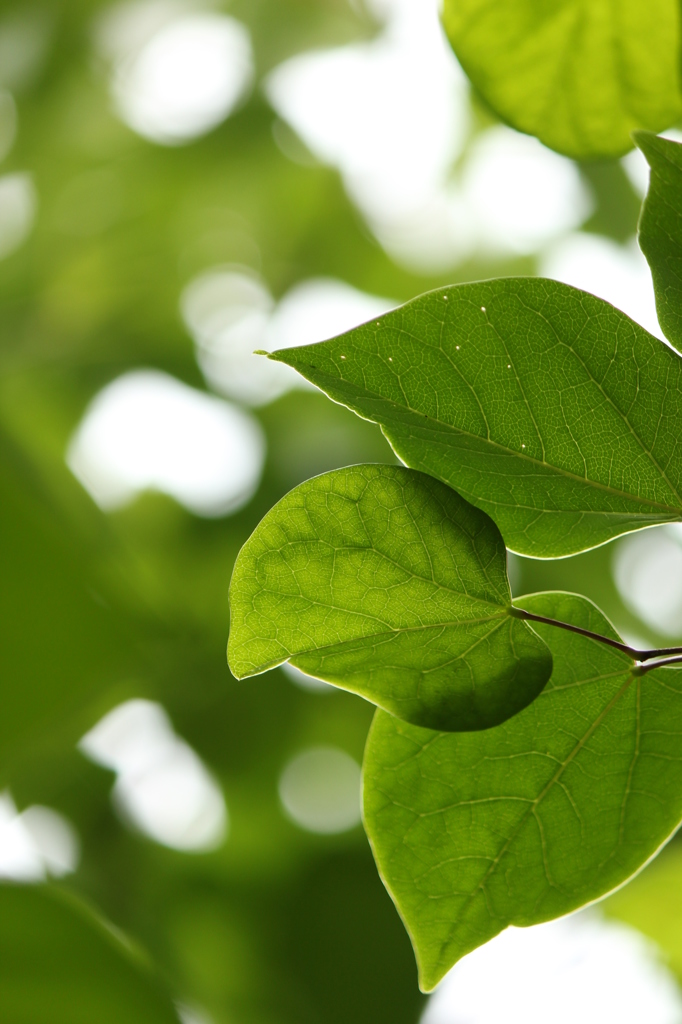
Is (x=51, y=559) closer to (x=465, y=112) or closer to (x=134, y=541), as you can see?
(x=134, y=541)

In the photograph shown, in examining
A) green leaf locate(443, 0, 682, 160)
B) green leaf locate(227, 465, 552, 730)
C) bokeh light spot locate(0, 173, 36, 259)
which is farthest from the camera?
bokeh light spot locate(0, 173, 36, 259)

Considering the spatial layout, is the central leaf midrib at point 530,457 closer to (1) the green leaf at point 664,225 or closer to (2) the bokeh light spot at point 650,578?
(1) the green leaf at point 664,225

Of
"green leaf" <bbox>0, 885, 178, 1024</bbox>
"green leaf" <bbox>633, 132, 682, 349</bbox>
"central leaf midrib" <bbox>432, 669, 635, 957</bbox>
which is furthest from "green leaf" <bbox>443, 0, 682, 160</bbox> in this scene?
"green leaf" <bbox>0, 885, 178, 1024</bbox>

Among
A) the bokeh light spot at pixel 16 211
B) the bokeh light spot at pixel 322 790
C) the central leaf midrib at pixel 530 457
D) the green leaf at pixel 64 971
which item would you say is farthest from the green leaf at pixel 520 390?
the bokeh light spot at pixel 16 211

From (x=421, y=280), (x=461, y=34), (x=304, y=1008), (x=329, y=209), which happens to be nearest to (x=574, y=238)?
(x=421, y=280)

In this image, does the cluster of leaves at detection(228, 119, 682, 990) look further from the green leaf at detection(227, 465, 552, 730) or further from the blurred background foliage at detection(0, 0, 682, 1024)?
the blurred background foliage at detection(0, 0, 682, 1024)

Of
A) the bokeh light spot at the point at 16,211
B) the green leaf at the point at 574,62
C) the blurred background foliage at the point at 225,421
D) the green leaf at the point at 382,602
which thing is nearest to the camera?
the green leaf at the point at 382,602

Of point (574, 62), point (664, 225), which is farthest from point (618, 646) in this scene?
point (574, 62)

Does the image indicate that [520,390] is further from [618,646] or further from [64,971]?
[64,971]
